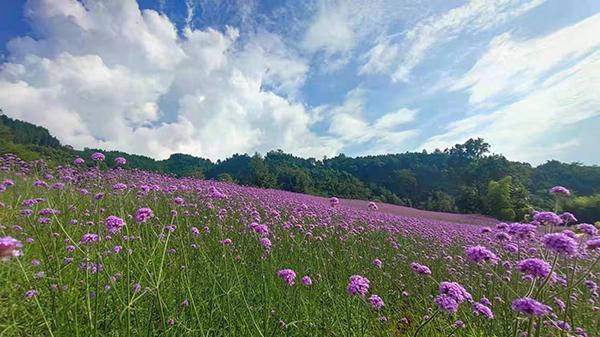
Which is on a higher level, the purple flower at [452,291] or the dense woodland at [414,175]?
the dense woodland at [414,175]

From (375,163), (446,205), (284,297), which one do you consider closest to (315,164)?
(375,163)

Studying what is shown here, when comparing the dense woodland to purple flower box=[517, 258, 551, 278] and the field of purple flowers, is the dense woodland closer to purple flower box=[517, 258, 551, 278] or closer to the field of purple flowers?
the field of purple flowers

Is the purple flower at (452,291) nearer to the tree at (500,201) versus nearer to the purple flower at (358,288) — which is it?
the purple flower at (358,288)

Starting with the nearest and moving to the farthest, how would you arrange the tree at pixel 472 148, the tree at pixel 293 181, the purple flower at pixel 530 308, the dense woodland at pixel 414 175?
the purple flower at pixel 530 308
the dense woodland at pixel 414 175
the tree at pixel 293 181
the tree at pixel 472 148

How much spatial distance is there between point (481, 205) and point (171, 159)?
44.6 meters

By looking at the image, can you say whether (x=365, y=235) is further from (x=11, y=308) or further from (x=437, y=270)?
(x=11, y=308)

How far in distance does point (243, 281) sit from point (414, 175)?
58547 millimetres

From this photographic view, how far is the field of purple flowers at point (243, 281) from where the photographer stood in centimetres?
203

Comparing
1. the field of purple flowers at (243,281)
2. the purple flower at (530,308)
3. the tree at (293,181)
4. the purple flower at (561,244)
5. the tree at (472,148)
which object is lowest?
the field of purple flowers at (243,281)

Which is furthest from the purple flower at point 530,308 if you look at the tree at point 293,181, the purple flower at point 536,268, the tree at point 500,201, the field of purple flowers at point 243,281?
the tree at point 500,201

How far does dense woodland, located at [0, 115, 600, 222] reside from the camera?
97.9 ft

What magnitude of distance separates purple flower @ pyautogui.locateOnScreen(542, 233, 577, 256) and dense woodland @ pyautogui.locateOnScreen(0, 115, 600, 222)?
20.0 metres

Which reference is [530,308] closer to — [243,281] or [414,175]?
[243,281]

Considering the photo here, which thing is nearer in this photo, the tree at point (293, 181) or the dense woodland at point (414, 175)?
the dense woodland at point (414, 175)
